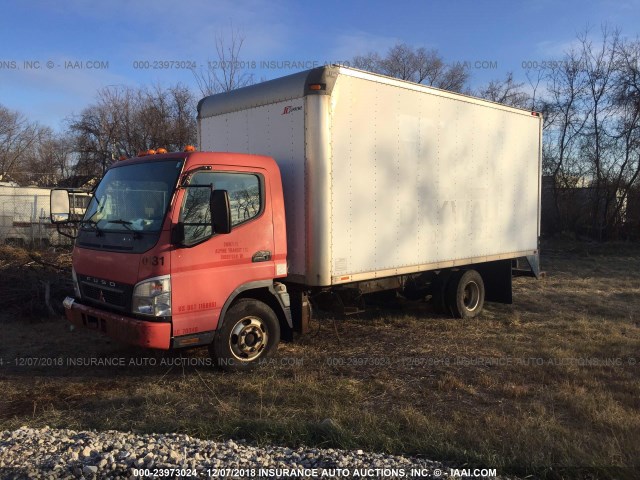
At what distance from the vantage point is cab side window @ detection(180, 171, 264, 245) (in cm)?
514

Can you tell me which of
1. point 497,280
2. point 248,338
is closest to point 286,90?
point 248,338

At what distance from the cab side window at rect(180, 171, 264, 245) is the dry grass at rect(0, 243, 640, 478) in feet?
5.49

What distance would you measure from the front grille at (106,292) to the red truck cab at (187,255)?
0.4 inches

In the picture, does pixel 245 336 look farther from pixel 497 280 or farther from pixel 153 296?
pixel 497 280

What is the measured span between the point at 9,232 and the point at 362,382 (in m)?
16.0

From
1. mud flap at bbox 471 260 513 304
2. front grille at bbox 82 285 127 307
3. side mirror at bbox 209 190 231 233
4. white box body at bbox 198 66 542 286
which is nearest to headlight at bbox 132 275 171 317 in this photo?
front grille at bbox 82 285 127 307

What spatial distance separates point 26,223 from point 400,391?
16565mm

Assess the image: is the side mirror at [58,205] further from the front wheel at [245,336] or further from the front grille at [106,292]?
the front wheel at [245,336]

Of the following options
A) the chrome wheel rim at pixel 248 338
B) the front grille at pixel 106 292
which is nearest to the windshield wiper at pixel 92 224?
the front grille at pixel 106 292

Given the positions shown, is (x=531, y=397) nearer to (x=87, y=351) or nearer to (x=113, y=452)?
(x=113, y=452)

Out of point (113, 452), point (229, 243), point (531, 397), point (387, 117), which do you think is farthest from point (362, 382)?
point (387, 117)

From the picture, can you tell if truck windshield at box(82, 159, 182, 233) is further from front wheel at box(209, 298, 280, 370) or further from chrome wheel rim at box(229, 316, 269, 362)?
chrome wheel rim at box(229, 316, 269, 362)

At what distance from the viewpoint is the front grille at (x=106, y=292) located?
5109mm

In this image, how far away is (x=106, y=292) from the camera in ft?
17.6
